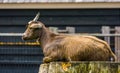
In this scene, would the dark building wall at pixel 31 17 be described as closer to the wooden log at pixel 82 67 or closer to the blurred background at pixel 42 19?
the blurred background at pixel 42 19

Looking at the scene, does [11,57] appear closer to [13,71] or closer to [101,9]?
[13,71]

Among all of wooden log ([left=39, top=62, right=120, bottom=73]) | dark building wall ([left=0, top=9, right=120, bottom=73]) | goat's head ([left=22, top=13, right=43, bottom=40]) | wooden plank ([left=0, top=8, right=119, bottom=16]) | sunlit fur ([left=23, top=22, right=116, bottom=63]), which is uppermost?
goat's head ([left=22, top=13, right=43, bottom=40])

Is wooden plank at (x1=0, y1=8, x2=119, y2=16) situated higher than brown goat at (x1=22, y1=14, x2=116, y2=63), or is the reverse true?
brown goat at (x1=22, y1=14, x2=116, y2=63)

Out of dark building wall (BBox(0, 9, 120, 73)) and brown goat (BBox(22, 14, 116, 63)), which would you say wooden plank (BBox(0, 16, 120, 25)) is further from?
brown goat (BBox(22, 14, 116, 63))

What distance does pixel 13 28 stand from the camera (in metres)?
11.2

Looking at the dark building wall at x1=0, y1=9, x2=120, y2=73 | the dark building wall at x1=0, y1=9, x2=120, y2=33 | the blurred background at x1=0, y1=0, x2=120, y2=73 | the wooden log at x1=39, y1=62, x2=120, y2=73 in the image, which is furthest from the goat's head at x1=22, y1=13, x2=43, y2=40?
the dark building wall at x1=0, y1=9, x2=120, y2=33

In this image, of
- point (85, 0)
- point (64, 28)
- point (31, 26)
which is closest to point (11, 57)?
point (64, 28)

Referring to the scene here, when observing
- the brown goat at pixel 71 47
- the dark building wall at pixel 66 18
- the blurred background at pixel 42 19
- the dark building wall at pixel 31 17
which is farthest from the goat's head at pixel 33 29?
the dark building wall at pixel 66 18

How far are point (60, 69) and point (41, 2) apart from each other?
4322 millimetres

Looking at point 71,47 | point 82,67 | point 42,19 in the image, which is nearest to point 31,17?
point 42,19

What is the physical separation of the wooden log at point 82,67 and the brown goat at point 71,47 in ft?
0.38

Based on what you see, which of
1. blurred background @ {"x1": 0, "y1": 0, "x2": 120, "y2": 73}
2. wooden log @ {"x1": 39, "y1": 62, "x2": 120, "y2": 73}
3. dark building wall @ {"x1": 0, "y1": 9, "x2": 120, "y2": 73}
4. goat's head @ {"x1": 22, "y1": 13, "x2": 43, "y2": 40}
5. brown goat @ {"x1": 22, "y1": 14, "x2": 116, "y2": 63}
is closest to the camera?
wooden log @ {"x1": 39, "y1": 62, "x2": 120, "y2": 73}

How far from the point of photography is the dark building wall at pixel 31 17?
10.7m

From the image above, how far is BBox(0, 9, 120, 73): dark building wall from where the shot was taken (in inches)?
420
